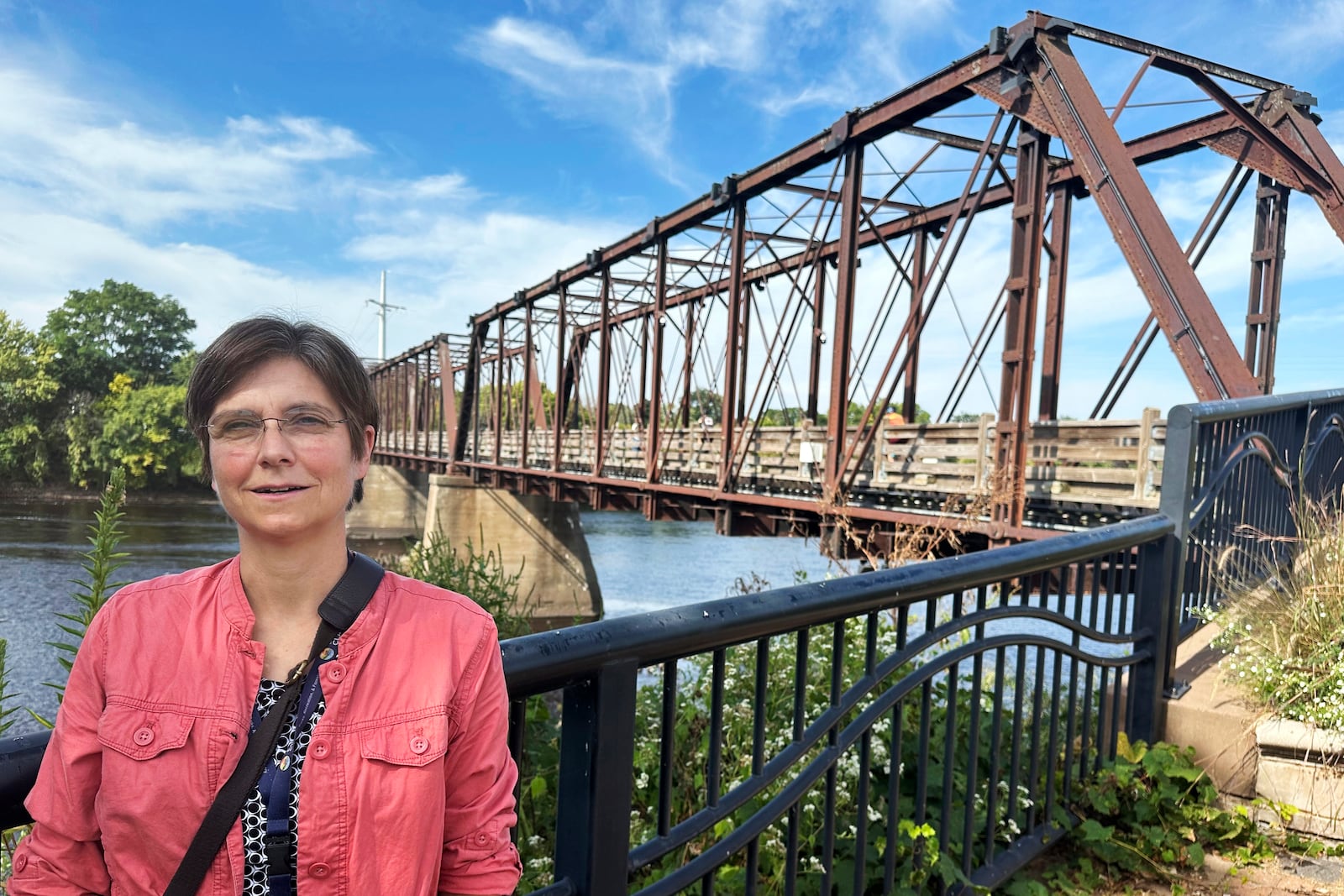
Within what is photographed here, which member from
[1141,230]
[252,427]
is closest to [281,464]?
[252,427]

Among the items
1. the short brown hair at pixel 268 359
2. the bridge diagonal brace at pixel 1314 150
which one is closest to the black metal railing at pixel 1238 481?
the short brown hair at pixel 268 359

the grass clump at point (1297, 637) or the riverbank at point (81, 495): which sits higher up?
the grass clump at point (1297, 637)

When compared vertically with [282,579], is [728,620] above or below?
below

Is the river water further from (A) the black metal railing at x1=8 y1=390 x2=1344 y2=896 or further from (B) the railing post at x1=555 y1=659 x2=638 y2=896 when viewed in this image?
(B) the railing post at x1=555 y1=659 x2=638 y2=896

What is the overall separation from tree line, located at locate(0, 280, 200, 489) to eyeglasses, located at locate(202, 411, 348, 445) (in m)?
42.0

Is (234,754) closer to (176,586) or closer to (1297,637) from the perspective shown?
(176,586)

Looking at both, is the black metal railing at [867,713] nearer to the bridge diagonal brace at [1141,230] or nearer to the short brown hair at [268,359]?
the short brown hair at [268,359]

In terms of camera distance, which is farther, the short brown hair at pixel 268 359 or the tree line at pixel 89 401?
the tree line at pixel 89 401

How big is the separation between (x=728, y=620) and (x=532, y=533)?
28.7 m

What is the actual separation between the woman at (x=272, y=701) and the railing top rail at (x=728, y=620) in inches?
4.8

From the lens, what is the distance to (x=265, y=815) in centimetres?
107

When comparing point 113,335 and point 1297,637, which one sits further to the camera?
point 113,335

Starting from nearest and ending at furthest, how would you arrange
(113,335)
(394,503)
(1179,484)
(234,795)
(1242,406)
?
(234,795) → (1179,484) → (1242,406) → (394,503) → (113,335)

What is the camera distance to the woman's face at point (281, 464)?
1.21 metres
